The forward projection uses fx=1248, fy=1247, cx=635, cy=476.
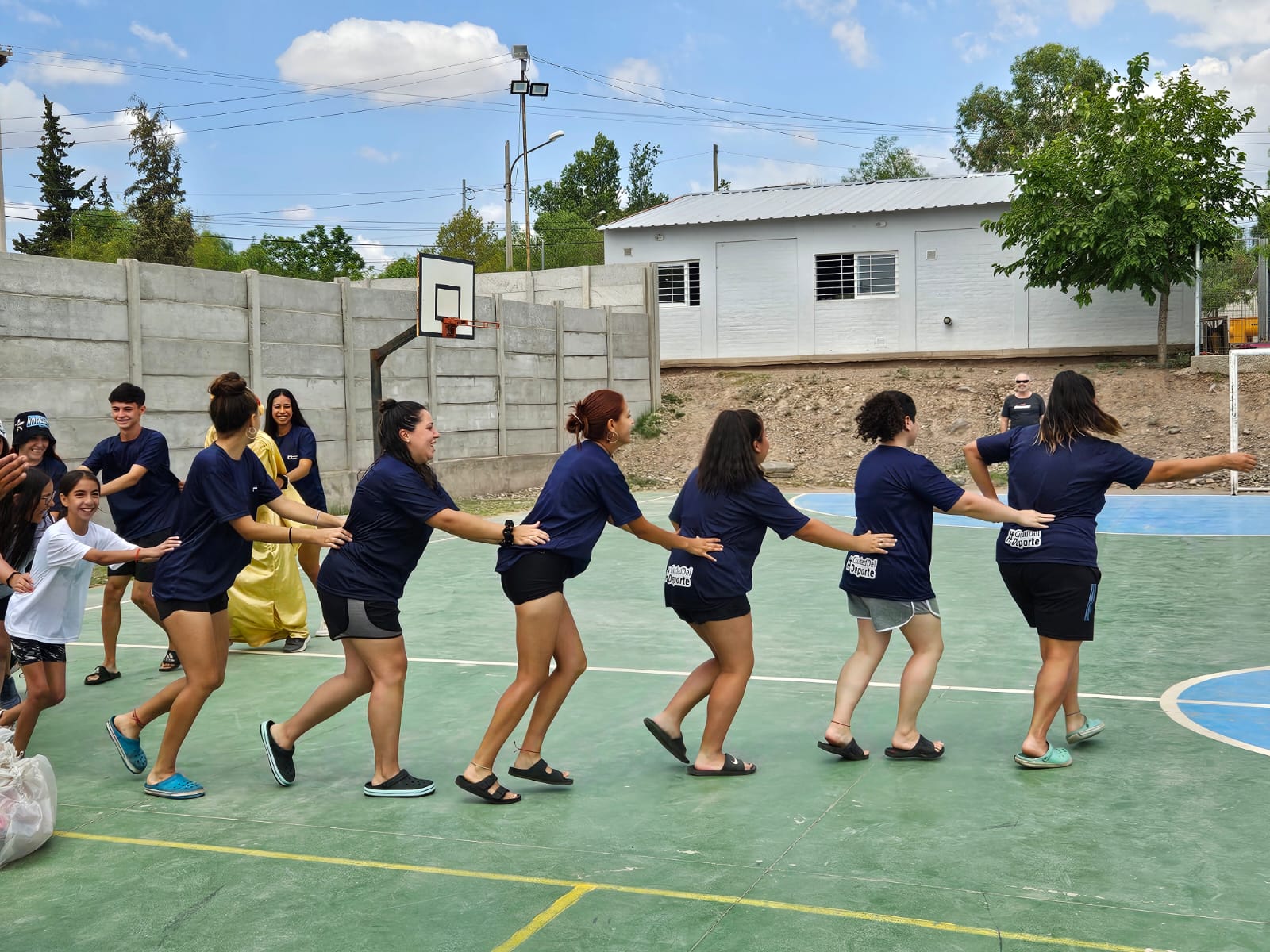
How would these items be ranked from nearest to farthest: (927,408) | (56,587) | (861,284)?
(56,587) < (927,408) < (861,284)

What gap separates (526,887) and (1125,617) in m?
6.98

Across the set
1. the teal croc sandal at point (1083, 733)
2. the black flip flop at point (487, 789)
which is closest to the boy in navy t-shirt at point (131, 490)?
the black flip flop at point (487, 789)

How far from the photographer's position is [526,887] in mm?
4621

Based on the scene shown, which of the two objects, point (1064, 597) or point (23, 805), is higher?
point (1064, 597)

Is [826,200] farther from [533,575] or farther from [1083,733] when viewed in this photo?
[533,575]

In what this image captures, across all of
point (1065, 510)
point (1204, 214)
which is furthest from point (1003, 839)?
point (1204, 214)

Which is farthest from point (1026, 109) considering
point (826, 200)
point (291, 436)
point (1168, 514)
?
point (291, 436)

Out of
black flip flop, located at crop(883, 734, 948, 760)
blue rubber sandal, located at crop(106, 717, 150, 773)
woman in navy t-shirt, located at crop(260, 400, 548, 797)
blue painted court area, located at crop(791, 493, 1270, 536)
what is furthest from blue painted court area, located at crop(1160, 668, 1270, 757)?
blue painted court area, located at crop(791, 493, 1270, 536)

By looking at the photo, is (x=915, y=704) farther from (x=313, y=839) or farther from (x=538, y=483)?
(x=538, y=483)

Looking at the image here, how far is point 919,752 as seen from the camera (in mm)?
6207

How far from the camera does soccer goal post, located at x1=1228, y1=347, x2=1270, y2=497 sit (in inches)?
799

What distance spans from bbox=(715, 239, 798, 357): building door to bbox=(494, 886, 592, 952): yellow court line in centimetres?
2810

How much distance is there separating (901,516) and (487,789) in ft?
7.77

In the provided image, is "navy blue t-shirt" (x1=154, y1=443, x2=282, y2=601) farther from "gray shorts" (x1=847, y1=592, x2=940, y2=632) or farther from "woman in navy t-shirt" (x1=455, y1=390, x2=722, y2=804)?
"gray shorts" (x1=847, y1=592, x2=940, y2=632)
